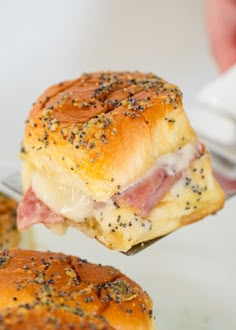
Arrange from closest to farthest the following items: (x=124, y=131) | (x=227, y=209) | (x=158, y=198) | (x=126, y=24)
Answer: (x=124, y=131)
(x=158, y=198)
(x=227, y=209)
(x=126, y=24)

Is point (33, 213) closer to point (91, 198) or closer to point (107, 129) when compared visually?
point (91, 198)

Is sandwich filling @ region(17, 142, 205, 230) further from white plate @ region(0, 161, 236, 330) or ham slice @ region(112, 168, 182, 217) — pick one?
white plate @ region(0, 161, 236, 330)

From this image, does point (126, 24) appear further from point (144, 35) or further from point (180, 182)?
point (180, 182)

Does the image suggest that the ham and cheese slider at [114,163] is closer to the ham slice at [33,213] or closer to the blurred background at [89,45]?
the ham slice at [33,213]

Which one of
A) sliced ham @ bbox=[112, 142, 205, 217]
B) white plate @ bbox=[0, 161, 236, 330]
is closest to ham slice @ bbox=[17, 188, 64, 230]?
sliced ham @ bbox=[112, 142, 205, 217]

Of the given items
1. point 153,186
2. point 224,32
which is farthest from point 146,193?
point 224,32

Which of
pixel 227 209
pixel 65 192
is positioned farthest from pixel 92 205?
pixel 227 209

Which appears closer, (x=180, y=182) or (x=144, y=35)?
(x=180, y=182)
